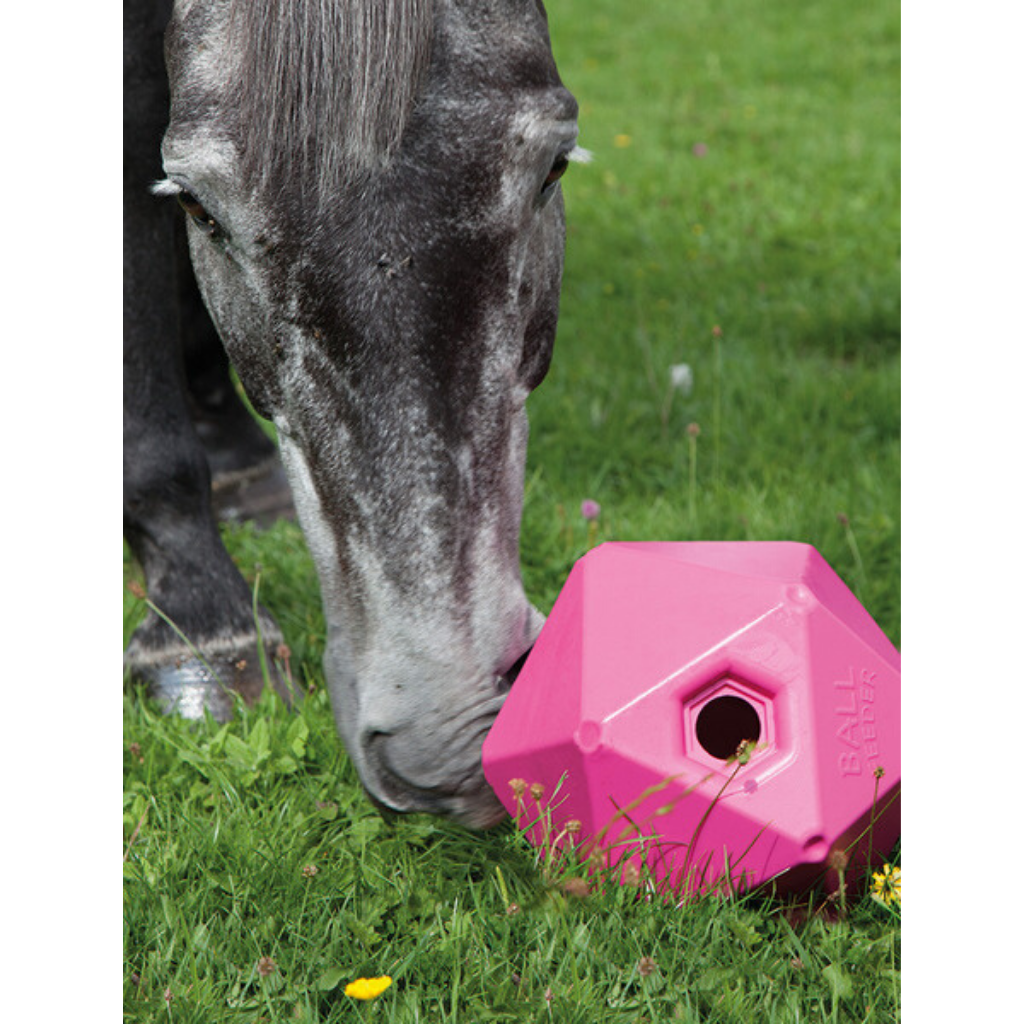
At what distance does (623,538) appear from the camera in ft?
12.2

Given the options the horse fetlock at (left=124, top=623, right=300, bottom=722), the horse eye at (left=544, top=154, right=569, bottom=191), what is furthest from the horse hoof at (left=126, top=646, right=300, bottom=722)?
the horse eye at (left=544, top=154, right=569, bottom=191)

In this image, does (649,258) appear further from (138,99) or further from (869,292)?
(138,99)

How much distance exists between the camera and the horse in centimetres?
202

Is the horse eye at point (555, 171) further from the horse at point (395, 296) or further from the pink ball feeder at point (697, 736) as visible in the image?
the pink ball feeder at point (697, 736)

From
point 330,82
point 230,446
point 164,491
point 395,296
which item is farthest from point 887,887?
point 230,446

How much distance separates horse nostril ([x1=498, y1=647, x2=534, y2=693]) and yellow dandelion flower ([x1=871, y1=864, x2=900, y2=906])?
2.23ft

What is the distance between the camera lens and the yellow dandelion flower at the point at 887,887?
84.8 inches

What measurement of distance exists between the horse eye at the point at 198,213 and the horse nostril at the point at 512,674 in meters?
0.88

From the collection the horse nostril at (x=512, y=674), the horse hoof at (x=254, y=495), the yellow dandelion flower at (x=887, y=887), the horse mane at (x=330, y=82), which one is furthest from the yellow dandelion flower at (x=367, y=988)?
the horse hoof at (x=254, y=495)

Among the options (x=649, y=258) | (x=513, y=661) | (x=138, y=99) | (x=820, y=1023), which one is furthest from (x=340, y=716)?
(x=649, y=258)

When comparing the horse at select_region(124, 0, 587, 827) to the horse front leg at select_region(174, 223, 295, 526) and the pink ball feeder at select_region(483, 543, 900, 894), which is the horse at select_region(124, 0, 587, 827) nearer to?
the pink ball feeder at select_region(483, 543, 900, 894)

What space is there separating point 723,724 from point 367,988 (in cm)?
→ 72

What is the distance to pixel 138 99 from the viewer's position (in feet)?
9.83

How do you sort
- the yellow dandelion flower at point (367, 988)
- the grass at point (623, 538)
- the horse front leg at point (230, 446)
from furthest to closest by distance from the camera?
the horse front leg at point (230, 446) < the grass at point (623, 538) < the yellow dandelion flower at point (367, 988)
